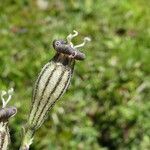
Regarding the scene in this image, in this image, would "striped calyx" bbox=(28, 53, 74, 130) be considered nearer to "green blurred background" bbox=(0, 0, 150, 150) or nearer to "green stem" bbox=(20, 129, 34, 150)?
"green stem" bbox=(20, 129, 34, 150)

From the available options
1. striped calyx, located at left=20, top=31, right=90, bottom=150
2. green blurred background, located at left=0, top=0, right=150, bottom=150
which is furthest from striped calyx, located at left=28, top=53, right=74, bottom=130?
green blurred background, located at left=0, top=0, right=150, bottom=150

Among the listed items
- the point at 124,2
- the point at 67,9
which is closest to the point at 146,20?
the point at 124,2

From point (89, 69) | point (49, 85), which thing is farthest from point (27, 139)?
point (89, 69)

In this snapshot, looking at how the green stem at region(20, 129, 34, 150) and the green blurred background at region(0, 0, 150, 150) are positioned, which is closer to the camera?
the green stem at region(20, 129, 34, 150)

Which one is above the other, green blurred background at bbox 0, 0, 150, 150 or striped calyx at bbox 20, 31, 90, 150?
green blurred background at bbox 0, 0, 150, 150

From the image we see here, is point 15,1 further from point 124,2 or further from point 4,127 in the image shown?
point 4,127

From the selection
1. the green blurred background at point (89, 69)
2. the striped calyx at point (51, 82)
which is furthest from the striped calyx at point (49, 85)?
the green blurred background at point (89, 69)
